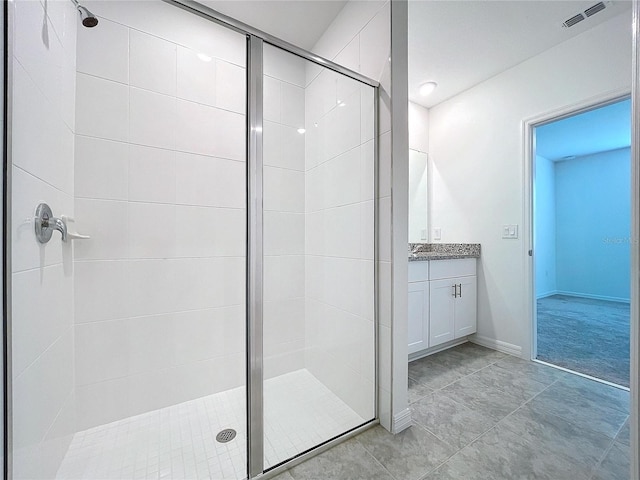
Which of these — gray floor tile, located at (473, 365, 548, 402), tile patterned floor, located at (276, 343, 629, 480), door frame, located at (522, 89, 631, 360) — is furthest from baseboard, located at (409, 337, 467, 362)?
door frame, located at (522, 89, 631, 360)

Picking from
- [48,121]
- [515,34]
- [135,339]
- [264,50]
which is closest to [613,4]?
[515,34]

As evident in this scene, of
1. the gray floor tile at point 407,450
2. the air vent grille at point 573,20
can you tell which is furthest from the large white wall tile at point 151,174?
the air vent grille at point 573,20

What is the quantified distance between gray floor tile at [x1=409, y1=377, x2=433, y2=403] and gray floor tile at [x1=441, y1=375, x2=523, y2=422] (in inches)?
4.2

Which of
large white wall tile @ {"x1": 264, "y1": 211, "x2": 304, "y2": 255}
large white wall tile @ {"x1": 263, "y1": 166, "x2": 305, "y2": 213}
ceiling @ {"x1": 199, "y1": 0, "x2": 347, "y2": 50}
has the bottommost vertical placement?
large white wall tile @ {"x1": 264, "y1": 211, "x2": 304, "y2": 255}

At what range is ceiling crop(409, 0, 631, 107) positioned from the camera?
175cm

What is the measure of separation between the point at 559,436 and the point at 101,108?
287cm

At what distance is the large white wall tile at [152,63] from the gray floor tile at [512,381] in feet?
9.18

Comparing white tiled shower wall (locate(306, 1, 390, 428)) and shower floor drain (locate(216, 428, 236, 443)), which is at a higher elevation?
white tiled shower wall (locate(306, 1, 390, 428))

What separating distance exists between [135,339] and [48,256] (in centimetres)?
67

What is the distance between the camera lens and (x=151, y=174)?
1.52 meters

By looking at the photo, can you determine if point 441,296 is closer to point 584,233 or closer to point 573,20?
point 573,20

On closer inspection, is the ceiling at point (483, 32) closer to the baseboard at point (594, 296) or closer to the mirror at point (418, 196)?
the mirror at point (418, 196)

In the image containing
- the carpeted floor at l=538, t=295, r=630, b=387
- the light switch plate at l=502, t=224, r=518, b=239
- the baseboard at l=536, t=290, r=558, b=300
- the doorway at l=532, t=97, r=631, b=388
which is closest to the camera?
the carpeted floor at l=538, t=295, r=630, b=387

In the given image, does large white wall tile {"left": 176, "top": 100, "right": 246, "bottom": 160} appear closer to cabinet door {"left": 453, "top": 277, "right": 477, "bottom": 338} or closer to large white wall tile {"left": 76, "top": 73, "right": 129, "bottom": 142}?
large white wall tile {"left": 76, "top": 73, "right": 129, "bottom": 142}
